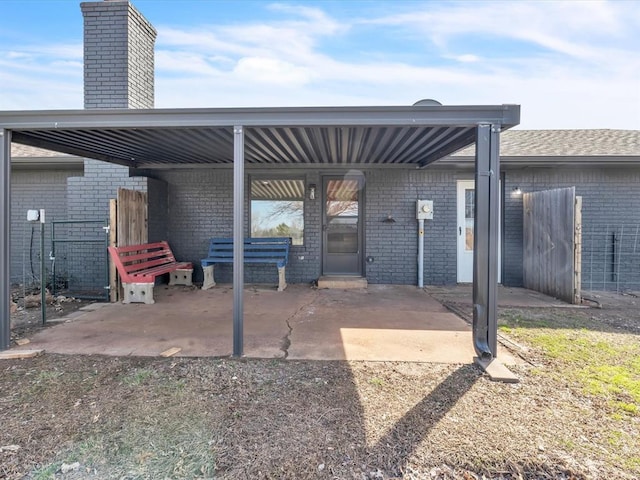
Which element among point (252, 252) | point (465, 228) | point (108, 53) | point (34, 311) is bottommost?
point (34, 311)

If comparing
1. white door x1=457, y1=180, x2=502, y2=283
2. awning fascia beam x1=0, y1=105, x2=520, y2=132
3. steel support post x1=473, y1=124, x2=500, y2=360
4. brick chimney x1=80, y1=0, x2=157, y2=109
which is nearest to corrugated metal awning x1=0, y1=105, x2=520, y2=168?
awning fascia beam x1=0, y1=105, x2=520, y2=132

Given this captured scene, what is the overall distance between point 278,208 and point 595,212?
6.27 metres

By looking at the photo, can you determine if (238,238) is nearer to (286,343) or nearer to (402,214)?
(286,343)

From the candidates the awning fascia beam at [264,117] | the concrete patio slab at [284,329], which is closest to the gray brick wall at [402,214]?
the concrete patio slab at [284,329]

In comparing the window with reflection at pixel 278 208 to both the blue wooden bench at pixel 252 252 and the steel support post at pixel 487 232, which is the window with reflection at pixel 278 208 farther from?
the steel support post at pixel 487 232

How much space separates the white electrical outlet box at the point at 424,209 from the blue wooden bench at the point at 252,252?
103 inches

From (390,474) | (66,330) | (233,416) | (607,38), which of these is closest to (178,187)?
(66,330)

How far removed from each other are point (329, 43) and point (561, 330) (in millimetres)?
8200

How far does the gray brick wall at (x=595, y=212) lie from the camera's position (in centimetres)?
A: 684

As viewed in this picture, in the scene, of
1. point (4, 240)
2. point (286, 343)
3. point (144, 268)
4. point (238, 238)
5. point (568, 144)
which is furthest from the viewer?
point (568, 144)

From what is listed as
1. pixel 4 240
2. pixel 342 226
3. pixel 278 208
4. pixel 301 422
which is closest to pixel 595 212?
pixel 342 226

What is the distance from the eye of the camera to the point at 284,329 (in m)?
4.24

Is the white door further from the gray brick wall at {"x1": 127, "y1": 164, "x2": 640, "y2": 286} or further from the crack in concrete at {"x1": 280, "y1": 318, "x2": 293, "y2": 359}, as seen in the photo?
the crack in concrete at {"x1": 280, "y1": 318, "x2": 293, "y2": 359}

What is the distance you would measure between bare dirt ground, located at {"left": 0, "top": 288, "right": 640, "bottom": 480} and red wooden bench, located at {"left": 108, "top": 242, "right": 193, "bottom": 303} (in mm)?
2277
